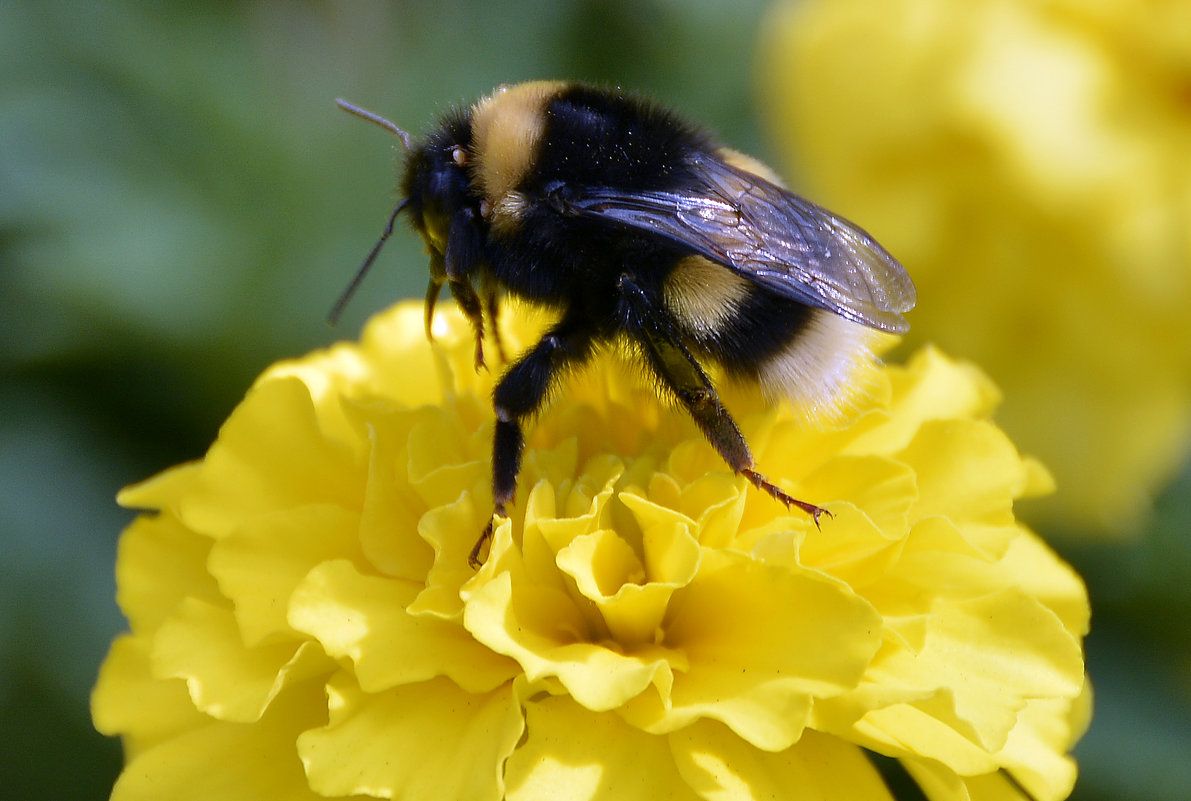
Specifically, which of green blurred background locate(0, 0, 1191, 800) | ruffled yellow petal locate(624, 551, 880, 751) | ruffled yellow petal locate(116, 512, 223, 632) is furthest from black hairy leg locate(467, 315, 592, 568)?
green blurred background locate(0, 0, 1191, 800)

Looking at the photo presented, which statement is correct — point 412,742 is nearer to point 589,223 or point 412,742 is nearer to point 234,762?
point 234,762

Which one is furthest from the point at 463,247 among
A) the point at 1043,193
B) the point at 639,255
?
the point at 1043,193

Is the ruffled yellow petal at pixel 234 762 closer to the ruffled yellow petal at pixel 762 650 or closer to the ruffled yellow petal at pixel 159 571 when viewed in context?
the ruffled yellow petal at pixel 159 571

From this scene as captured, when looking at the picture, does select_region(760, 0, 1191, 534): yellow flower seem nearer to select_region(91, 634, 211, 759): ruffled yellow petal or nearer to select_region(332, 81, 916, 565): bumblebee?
select_region(332, 81, 916, 565): bumblebee

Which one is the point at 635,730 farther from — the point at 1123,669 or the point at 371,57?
the point at 371,57

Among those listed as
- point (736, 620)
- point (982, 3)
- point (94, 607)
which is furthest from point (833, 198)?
point (94, 607)

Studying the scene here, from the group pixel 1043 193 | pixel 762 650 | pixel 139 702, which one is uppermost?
pixel 1043 193

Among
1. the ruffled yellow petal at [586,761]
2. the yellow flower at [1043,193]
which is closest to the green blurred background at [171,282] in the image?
the yellow flower at [1043,193]
